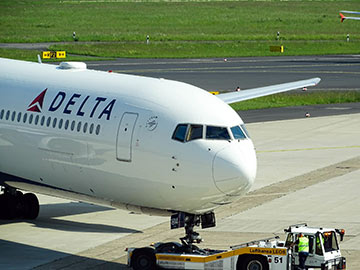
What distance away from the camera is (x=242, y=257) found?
25875 millimetres

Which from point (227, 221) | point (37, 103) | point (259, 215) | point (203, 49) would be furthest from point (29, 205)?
point (203, 49)

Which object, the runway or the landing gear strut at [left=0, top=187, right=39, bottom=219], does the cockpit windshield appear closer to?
the runway

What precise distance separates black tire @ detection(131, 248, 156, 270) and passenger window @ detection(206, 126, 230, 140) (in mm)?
4009

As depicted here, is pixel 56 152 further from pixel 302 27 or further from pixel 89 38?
pixel 302 27

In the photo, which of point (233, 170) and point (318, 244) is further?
point (318, 244)

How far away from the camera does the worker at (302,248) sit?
26172 millimetres

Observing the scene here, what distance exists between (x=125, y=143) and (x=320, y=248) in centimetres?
668

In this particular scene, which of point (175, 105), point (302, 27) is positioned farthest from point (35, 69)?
point (302, 27)

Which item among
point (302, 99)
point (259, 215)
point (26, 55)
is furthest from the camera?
point (26, 55)

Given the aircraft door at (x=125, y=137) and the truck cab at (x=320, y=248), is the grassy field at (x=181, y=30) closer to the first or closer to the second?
the aircraft door at (x=125, y=137)

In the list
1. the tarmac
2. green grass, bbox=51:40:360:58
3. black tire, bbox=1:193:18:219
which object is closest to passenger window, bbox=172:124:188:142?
the tarmac

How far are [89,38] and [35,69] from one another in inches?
3824

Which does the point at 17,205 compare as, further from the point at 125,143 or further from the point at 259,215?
the point at 125,143

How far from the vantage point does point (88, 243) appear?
31.2m
